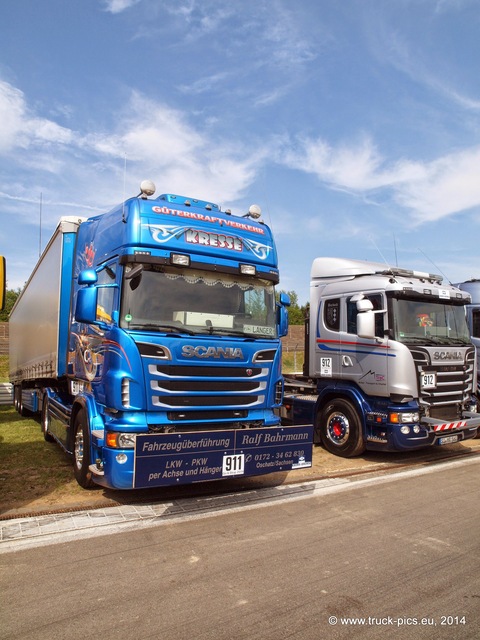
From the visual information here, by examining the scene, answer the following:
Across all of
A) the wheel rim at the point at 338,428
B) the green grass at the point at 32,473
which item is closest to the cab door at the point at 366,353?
the wheel rim at the point at 338,428

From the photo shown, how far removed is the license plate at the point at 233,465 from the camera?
5410mm

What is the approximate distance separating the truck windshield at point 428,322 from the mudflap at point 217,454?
2.93m

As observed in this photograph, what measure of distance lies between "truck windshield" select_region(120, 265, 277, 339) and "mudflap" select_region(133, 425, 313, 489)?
118cm

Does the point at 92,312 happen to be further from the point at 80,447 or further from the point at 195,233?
the point at 80,447

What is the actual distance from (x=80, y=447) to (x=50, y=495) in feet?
2.12

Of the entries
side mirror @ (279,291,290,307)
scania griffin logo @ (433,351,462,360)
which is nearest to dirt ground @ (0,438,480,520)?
scania griffin logo @ (433,351,462,360)

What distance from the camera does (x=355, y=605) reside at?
3449mm

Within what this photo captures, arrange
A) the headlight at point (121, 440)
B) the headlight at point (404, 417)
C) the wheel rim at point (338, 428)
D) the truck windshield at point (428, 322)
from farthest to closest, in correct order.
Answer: the wheel rim at point (338, 428) → the truck windshield at point (428, 322) → the headlight at point (404, 417) → the headlight at point (121, 440)

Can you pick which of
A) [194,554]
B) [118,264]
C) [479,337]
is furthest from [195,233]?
[479,337]

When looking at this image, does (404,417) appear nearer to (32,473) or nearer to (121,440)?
(121,440)

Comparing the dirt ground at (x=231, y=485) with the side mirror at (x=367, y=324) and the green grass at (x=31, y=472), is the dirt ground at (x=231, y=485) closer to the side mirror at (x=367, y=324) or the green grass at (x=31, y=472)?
the green grass at (x=31, y=472)

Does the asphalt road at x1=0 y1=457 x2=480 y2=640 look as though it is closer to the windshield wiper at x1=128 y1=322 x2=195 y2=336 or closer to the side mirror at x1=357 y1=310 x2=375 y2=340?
the windshield wiper at x1=128 y1=322 x2=195 y2=336

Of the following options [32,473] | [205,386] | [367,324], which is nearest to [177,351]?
[205,386]

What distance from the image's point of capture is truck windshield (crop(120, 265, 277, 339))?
542 centimetres
